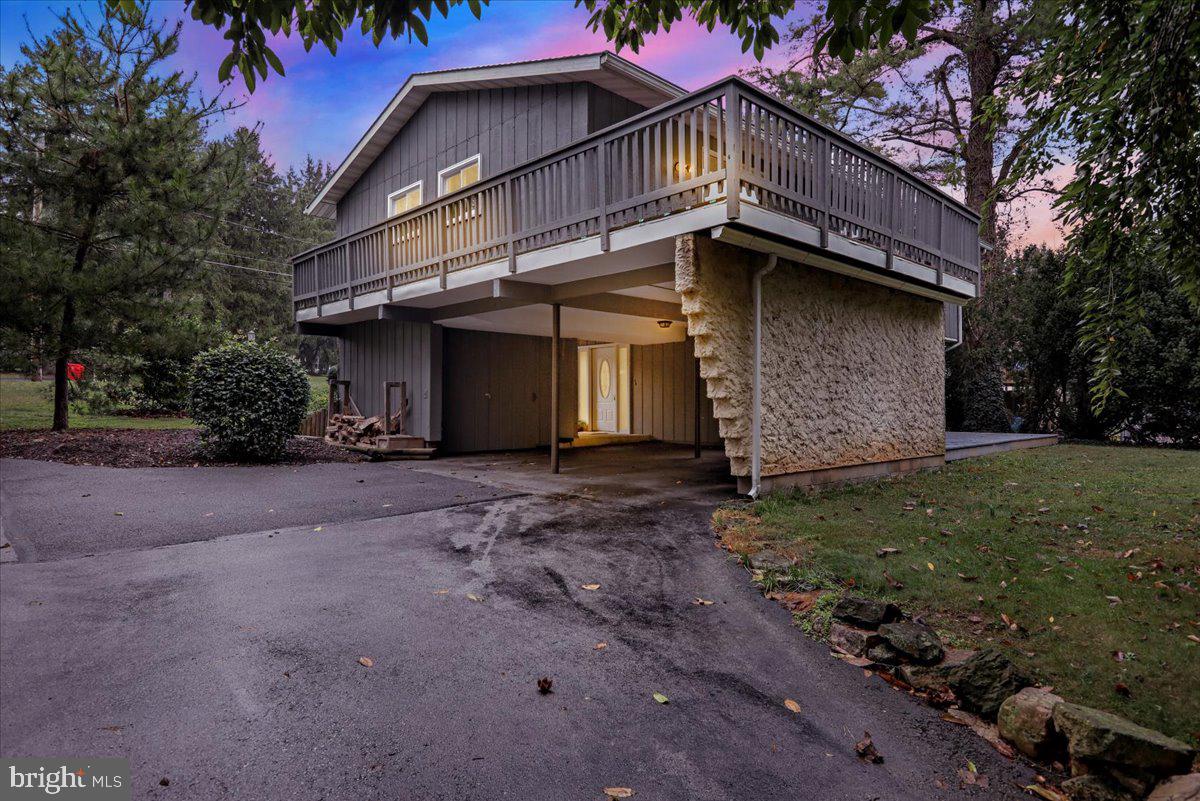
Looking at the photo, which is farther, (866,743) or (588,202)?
(588,202)

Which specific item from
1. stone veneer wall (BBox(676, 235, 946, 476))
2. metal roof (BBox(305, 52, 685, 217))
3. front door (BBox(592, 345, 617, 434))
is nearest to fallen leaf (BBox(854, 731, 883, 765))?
stone veneer wall (BBox(676, 235, 946, 476))

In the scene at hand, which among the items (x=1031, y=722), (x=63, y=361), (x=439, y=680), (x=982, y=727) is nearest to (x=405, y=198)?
(x=63, y=361)

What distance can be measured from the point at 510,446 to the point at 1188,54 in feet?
36.4

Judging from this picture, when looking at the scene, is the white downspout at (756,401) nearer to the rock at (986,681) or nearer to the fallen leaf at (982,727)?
the rock at (986,681)

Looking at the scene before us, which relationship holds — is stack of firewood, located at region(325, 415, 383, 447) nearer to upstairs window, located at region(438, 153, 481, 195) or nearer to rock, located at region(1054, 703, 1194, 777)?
upstairs window, located at region(438, 153, 481, 195)

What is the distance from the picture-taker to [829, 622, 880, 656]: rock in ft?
10.9

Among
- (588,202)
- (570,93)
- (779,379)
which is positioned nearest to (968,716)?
(779,379)

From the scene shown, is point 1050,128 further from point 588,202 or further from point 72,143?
point 72,143

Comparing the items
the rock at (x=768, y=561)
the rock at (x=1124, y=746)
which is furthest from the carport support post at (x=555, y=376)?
the rock at (x=1124, y=746)

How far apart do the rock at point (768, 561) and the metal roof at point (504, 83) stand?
7.47 m

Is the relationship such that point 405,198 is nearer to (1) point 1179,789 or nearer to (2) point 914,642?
(2) point 914,642

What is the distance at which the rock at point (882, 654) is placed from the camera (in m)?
3.21

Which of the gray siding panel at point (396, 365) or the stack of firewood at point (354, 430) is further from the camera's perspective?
the stack of firewood at point (354, 430)

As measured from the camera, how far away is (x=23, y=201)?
1060 cm
